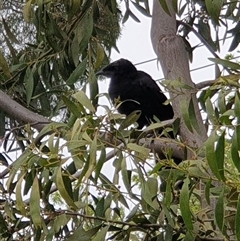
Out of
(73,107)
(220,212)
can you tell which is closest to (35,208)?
(73,107)

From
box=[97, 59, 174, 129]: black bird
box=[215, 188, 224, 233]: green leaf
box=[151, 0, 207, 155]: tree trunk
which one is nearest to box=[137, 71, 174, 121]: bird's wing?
box=[97, 59, 174, 129]: black bird

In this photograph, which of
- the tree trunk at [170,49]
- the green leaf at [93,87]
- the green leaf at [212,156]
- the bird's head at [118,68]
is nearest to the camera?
the green leaf at [212,156]

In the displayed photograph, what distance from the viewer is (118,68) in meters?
3.09

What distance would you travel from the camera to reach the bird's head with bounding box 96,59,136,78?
10.0ft

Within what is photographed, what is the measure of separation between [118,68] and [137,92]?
0.70 ft

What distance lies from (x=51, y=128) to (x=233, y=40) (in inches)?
40.8

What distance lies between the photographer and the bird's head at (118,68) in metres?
3.05

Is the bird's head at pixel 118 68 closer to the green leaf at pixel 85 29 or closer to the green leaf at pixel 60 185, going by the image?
the green leaf at pixel 85 29

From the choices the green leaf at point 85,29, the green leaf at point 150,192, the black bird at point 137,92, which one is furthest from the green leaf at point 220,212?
the black bird at point 137,92

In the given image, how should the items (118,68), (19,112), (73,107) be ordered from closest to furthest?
(73,107)
(19,112)
(118,68)

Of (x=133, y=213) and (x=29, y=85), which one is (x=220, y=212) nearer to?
(x=133, y=213)

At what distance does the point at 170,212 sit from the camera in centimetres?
136

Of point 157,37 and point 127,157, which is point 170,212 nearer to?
point 127,157

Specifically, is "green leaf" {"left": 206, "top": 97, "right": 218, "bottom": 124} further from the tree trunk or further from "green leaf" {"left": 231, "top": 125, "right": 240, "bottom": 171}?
the tree trunk
